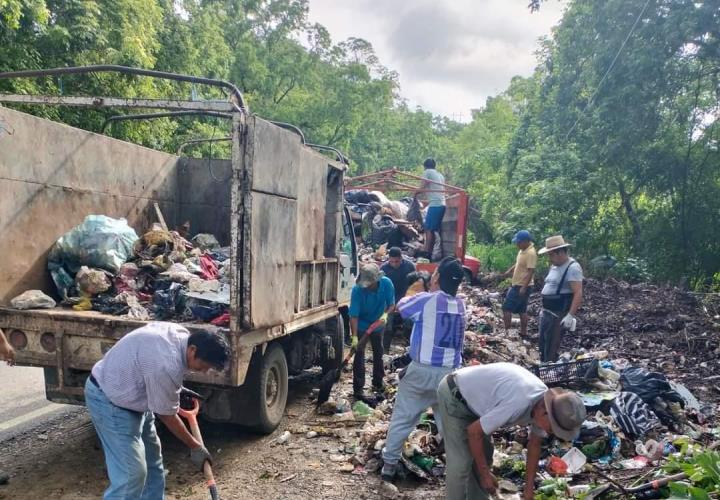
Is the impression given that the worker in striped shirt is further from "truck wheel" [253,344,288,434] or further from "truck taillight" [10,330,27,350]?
"truck taillight" [10,330,27,350]

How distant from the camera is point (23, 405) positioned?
5074 mm

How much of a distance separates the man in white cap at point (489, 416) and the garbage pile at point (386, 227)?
7003 millimetres

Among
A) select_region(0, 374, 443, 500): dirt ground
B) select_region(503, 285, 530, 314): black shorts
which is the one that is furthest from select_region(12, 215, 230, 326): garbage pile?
select_region(503, 285, 530, 314): black shorts

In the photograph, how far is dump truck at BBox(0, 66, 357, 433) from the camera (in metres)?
3.87

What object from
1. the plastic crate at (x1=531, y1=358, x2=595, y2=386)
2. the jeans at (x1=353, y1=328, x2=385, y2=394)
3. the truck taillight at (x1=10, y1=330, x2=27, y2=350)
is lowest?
the jeans at (x1=353, y1=328, x2=385, y2=394)

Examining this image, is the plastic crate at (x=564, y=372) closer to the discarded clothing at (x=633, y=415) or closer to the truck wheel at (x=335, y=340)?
the discarded clothing at (x=633, y=415)

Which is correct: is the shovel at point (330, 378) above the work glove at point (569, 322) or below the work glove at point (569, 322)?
below

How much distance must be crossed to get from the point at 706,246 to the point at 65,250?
12848mm

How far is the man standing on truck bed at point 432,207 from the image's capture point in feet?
34.3

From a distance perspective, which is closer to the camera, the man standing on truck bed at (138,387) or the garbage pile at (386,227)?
the man standing on truck bed at (138,387)

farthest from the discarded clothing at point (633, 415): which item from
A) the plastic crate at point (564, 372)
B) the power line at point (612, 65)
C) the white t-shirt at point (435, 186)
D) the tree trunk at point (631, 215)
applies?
the tree trunk at point (631, 215)

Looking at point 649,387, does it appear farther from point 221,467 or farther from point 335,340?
point 221,467

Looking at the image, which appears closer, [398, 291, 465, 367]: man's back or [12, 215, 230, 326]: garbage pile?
[398, 291, 465, 367]: man's back

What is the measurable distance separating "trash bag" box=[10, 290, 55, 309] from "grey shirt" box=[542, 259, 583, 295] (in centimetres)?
508
